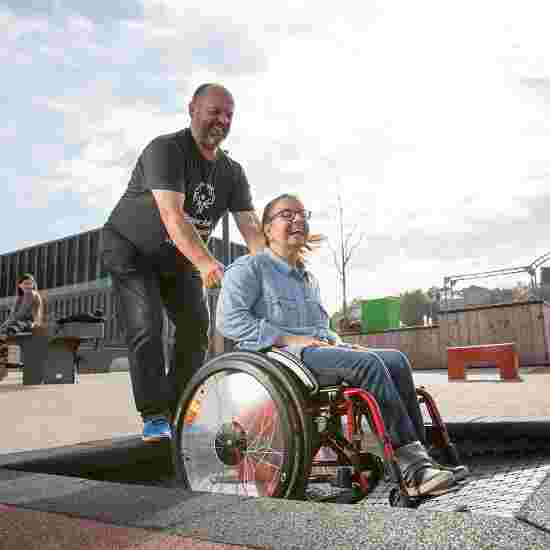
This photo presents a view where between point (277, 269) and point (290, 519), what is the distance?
3.77ft

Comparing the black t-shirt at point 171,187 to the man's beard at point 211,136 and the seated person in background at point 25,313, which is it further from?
the seated person in background at point 25,313

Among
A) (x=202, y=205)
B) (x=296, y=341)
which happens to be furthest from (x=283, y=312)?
(x=202, y=205)

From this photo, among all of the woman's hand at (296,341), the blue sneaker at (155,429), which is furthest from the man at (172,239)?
the woman's hand at (296,341)

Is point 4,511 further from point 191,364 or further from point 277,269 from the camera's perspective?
point 191,364

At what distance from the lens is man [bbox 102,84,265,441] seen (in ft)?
8.04

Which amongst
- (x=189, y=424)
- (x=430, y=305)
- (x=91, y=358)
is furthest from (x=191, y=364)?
(x=430, y=305)

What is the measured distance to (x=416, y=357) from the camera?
1398 cm

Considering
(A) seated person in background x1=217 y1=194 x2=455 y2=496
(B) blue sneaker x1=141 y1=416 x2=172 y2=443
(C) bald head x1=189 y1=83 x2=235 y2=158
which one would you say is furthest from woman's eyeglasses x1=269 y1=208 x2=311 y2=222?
(B) blue sneaker x1=141 y1=416 x2=172 y2=443

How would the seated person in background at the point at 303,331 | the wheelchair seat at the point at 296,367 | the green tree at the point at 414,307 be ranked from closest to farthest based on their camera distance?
the seated person in background at the point at 303,331 < the wheelchair seat at the point at 296,367 < the green tree at the point at 414,307

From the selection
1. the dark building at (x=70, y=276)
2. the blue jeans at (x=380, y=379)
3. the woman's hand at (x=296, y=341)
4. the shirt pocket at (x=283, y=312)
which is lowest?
the blue jeans at (x=380, y=379)

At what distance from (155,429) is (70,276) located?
78.7 ft

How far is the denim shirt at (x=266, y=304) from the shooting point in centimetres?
191

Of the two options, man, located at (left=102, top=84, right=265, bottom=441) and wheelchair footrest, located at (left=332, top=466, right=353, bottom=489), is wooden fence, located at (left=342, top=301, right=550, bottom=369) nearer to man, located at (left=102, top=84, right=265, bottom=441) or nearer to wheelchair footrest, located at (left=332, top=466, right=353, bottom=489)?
man, located at (left=102, top=84, right=265, bottom=441)

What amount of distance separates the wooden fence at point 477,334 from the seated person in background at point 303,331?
1145 cm
